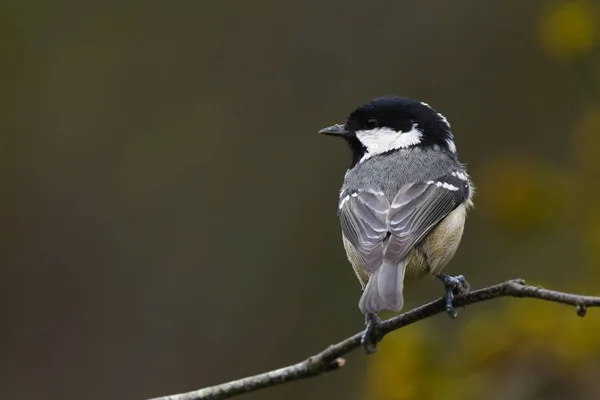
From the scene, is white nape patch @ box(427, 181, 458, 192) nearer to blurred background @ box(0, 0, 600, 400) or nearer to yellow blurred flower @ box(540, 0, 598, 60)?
yellow blurred flower @ box(540, 0, 598, 60)

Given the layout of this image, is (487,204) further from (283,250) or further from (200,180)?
(200,180)

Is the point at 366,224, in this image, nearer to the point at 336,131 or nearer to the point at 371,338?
the point at 371,338

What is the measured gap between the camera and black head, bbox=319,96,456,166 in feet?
15.4

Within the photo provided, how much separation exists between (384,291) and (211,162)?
15.1 ft

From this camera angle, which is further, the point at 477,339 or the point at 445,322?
the point at 445,322

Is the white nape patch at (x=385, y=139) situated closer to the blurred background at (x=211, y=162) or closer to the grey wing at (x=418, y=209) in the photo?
the grey wing at (x=418, y=209)

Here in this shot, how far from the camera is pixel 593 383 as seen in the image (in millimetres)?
4551

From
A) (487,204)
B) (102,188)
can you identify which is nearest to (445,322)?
(487,204)

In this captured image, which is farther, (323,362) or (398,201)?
(398,201)

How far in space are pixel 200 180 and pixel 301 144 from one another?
90cm

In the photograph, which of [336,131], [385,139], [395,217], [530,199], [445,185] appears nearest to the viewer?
[395,217]

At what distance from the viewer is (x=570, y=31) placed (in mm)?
4523

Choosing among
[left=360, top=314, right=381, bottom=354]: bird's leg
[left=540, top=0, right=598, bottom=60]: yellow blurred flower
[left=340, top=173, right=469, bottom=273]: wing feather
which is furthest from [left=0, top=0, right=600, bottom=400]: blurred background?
[left=360, top=314, right=381, bottom=354]: bird's leg

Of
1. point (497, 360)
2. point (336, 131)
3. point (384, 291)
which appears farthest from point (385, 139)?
point (384, 291)
